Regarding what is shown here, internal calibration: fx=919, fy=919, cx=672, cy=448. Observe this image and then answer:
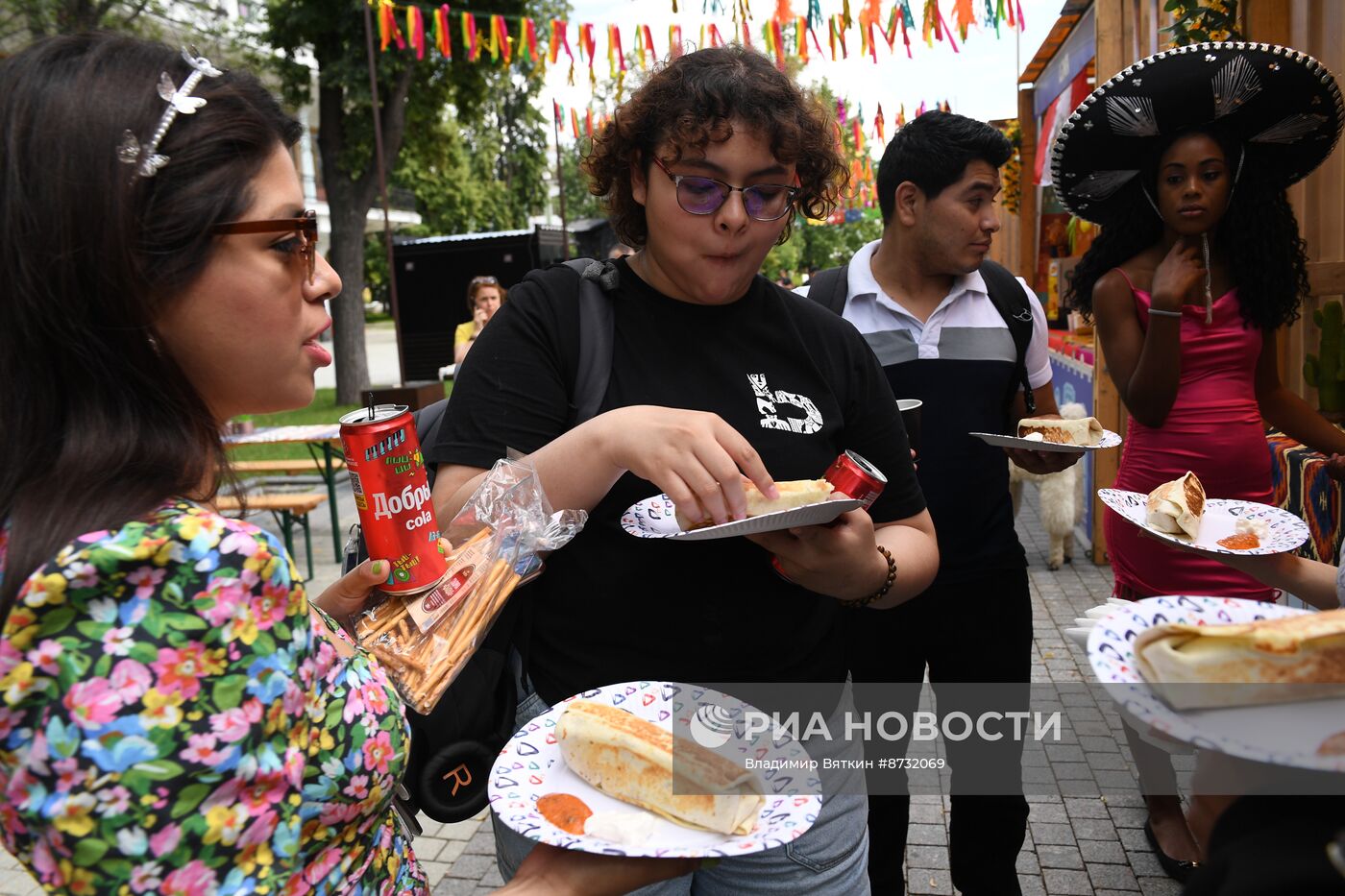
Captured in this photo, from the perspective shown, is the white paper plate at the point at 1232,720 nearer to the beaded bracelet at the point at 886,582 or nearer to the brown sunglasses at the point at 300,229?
the beaded bracelet at the point at 886,582

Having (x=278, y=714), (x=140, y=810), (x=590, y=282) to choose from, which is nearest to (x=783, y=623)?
(x=590, y=282)

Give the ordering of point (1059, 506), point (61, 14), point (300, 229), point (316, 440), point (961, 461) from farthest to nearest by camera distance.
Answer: point (61, 14) < point (316, 440) < point (1059, 506) < point (961, 461) < point (300, 229)

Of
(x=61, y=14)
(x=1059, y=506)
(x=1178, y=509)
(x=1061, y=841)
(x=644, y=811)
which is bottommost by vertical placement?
(x=1061, y=841)

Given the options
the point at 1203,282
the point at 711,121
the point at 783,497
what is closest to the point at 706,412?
the point at 783,497

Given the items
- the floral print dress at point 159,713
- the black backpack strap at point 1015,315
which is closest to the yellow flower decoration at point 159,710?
the floral print dress at point 159,713

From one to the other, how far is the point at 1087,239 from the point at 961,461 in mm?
6755

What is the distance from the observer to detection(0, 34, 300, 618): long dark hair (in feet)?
3.62

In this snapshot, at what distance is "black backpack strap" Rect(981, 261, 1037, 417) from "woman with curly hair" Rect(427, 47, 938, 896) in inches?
61.6

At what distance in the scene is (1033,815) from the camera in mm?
4090

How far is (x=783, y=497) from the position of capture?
1.69 m

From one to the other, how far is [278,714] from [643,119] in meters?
1.47

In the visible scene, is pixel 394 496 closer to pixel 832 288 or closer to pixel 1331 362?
pixel 832 288

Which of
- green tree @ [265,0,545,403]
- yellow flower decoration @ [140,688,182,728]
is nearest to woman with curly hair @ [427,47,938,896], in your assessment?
yellow flower decoration @ [140,688,182,728]

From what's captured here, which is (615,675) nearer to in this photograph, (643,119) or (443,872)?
(643,119)
